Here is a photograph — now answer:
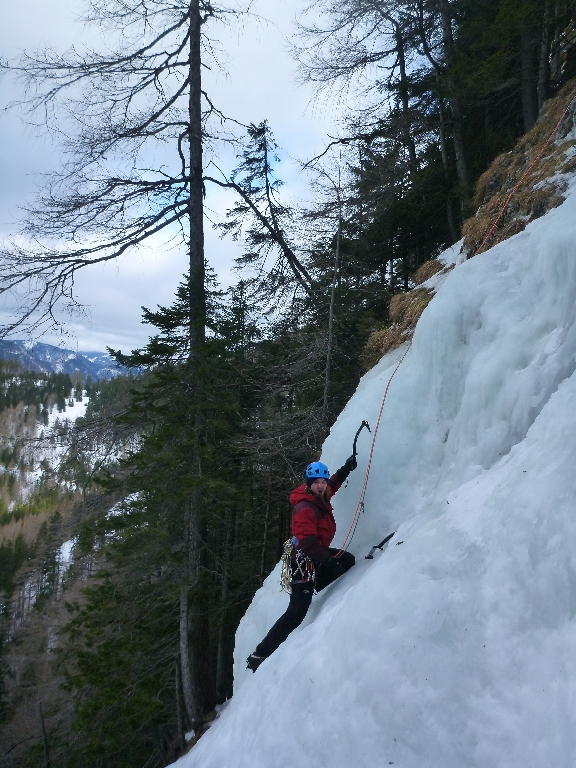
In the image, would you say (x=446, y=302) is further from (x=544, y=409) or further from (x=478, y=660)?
(x=478, y=660)

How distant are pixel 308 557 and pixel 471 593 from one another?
223 cm

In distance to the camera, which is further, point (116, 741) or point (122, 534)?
point (116, 741)

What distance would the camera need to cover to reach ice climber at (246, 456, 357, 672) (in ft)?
15.6

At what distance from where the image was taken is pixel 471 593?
283cm

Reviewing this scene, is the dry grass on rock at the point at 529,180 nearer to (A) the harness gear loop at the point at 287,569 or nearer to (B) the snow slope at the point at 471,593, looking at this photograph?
(B) the snow slope at the point at 471,593

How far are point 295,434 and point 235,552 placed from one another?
6819 mm

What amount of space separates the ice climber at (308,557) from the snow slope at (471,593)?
0.64 feet

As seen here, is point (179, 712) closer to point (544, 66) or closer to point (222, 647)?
point (222, 647)

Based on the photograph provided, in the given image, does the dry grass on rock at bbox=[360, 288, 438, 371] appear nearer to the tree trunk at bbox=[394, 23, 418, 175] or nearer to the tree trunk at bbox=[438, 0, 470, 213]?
the tree trunk at bbox=[438, 0, 470, 213]

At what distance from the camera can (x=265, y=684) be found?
3.95 meters

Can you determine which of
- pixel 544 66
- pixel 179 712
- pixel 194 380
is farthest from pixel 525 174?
pixel 179 712

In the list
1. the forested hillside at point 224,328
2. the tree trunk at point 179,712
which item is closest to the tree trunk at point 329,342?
the forested hillside at point 224,328

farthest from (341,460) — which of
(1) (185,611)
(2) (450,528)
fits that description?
(1) (185,611)

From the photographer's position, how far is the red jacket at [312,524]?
4629 millimetres
